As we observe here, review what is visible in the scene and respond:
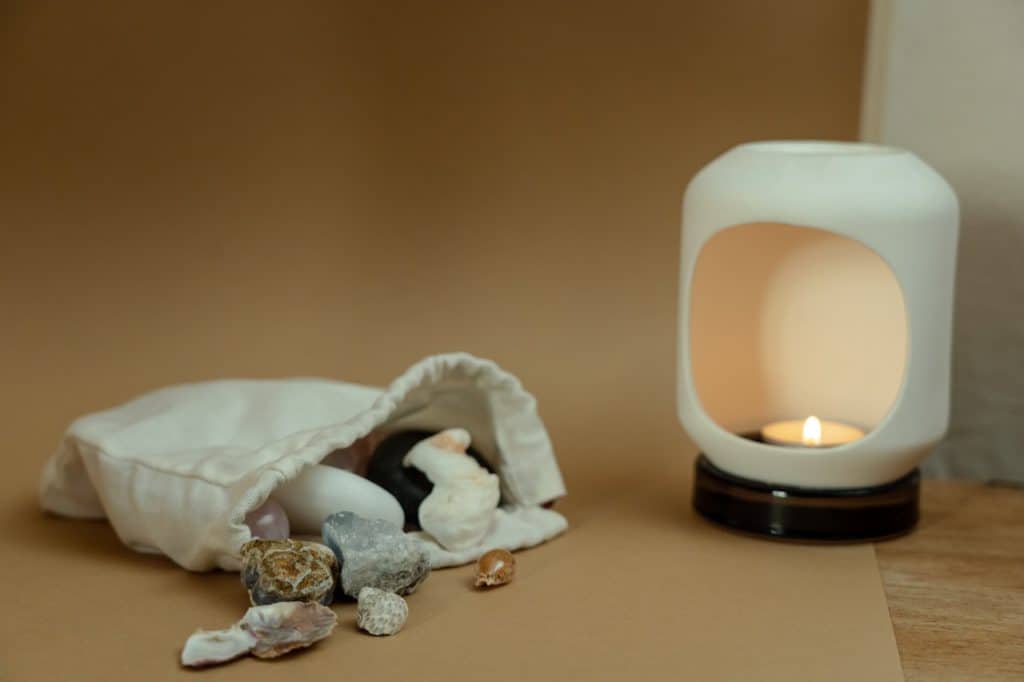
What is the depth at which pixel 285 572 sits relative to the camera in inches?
45.8

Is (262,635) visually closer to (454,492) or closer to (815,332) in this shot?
(454,492)

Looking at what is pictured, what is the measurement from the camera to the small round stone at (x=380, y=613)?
117 centimetres

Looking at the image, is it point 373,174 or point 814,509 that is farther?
point 373,174

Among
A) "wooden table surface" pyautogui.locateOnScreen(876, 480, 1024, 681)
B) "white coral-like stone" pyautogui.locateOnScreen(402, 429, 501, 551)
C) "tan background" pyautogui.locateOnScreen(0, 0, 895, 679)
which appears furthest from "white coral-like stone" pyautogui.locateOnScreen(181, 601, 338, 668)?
"tan background" pyautogui.locateOnScreen(0, 0, 895, 679)

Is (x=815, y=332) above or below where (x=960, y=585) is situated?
above

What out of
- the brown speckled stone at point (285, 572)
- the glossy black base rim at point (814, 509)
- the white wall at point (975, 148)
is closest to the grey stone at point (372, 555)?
the brown speckled stone at point (285, 572)

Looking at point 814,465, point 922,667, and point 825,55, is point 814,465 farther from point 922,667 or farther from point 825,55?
point 825,55

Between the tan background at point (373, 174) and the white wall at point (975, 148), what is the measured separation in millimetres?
297

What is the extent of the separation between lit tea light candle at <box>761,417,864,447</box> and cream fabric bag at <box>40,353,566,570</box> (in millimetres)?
248

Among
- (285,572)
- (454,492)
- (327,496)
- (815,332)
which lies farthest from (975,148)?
(285,572)

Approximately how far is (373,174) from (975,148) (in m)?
0.92

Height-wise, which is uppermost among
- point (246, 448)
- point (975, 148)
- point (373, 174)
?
point (975, 148)

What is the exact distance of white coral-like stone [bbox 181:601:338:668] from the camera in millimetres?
1108

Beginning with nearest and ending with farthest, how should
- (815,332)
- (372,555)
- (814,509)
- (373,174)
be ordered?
(372,555) → (814,509) → (815,332) → (373,174)
